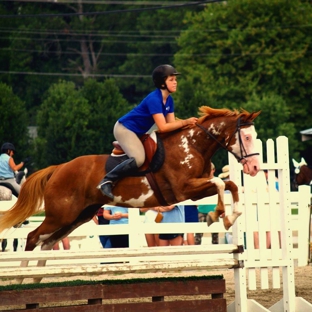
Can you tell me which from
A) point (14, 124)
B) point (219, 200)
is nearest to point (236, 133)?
point (219, 200)

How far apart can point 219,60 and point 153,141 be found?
4364cm

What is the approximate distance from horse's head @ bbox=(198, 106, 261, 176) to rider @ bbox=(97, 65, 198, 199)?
189 millimetres

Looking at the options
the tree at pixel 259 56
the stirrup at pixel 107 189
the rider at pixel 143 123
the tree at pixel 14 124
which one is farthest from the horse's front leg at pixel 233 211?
the tree at pixel 259 56

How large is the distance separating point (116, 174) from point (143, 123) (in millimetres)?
594

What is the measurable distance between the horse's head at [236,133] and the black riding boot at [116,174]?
806mm

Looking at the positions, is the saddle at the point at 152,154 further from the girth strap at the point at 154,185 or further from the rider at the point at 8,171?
the rider at the point at 8,171

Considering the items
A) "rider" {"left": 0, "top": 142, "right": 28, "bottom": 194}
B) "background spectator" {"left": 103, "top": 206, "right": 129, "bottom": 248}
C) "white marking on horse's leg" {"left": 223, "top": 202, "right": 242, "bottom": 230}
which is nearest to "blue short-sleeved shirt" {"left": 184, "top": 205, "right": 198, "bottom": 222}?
"background spectator" {"left": 103, "top": 206, "right": 129, "bottom": 248}

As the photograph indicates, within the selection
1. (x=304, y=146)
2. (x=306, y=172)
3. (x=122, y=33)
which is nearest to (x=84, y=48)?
(x=122, y=33)

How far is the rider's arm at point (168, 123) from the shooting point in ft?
27.5

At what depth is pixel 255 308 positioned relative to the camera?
8.30 m

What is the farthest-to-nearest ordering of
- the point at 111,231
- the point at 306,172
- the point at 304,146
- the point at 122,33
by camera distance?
the point at 122,33 < the point at 304,146 < the point at 306,172 < the point at 111,231

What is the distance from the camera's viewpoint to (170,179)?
332 inches

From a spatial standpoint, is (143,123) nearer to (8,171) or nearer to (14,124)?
(8,171)

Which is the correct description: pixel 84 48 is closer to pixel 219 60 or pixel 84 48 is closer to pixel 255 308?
pixel 219 60
